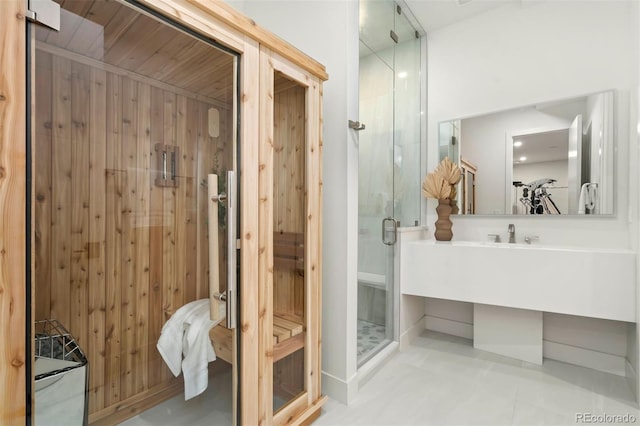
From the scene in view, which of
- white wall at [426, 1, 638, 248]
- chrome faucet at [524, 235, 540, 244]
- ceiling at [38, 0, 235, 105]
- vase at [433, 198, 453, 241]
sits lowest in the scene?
chrome faucet at [524, 235, 540, 244]

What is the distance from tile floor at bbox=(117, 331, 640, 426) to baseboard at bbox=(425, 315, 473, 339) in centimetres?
34

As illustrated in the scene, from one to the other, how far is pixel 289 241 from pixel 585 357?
7.90 ft

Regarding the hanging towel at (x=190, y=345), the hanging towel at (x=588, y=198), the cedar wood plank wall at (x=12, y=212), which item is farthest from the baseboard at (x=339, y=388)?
the hanging towel at (x=588, y=198)

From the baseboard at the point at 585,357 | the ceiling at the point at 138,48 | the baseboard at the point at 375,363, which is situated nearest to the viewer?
the ceiling at the point at 138,48

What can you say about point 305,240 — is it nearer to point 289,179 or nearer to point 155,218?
point 289,179

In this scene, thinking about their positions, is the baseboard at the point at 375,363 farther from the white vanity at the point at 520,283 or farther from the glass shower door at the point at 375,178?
the white vanity at the point at 520,283

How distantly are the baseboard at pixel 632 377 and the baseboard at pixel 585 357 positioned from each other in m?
0.04

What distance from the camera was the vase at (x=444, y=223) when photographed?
2.68 metres

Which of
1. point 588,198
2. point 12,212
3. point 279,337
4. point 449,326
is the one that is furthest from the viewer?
point 449,326

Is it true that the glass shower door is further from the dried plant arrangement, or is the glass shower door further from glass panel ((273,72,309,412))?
glass panel ((273,72,309,412))

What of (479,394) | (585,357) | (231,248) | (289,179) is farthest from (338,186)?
(585,357)

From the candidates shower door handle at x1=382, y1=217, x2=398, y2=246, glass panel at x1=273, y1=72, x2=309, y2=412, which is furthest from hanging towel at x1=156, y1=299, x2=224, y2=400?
shower door handle at x1=382, y1=217, x2=398, y2=246

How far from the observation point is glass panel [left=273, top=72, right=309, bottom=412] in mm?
1512

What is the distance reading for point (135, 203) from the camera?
1153 mm
